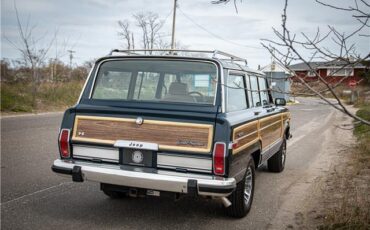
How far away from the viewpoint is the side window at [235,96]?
484 cm

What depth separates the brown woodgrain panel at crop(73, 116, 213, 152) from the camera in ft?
14.0

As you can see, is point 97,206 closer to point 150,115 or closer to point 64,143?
point 64,143

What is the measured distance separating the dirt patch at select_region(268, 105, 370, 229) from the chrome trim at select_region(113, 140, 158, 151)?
171cm

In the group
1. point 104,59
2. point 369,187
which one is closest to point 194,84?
point 104,59

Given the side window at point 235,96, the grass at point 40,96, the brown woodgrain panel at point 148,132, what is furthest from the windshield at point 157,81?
the grass at point 40,96

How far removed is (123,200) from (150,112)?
1.70 metres

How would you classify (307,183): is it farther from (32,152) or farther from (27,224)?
(32,152)

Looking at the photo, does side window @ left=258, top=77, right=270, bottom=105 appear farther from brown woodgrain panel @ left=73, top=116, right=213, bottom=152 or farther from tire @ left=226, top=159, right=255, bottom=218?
brown woodgrain panel @ left=73, top=116, right=213, bottom=152

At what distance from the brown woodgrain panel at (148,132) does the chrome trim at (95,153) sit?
92 millimetres

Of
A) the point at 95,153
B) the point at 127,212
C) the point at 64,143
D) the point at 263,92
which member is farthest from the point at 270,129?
the point at 64,143

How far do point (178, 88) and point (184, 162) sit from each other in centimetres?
112

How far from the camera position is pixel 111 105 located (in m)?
4.80

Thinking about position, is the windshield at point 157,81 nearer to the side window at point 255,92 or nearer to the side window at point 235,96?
the side window at point 235,96

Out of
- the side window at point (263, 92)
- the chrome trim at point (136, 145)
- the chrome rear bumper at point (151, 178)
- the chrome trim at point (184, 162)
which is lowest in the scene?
the chrome rear bumper at point (151, 178)
